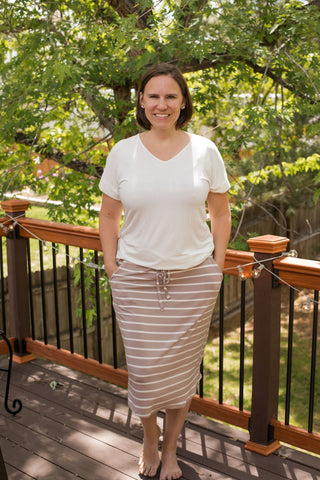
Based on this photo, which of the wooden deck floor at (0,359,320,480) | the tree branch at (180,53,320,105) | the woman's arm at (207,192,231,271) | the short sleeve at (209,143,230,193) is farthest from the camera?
the tree branch at (180,53,320,105)

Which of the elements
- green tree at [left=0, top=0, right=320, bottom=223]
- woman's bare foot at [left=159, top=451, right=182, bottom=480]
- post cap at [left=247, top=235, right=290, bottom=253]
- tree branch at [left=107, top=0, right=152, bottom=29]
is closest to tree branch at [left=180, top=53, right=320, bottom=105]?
green tree at [left=0, top=0, right=320, bottom=223]

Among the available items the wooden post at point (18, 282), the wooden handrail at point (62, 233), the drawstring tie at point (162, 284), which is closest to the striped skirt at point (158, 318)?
the drawstring tie at point (162, 284)

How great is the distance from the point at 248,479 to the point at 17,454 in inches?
40.9

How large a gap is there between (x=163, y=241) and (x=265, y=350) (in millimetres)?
830

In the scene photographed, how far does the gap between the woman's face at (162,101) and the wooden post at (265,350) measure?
692mm

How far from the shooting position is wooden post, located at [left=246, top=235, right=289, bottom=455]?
245cm

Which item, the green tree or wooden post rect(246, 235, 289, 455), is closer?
wooden post rect(246, 235, 289, 455)

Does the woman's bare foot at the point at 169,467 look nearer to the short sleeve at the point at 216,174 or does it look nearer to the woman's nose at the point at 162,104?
the short sleeve at the point at 216,174

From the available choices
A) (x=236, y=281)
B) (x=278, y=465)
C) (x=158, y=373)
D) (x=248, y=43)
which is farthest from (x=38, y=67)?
(x=236, y=281)

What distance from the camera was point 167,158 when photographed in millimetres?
2053

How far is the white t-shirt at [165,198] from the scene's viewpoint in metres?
2.00

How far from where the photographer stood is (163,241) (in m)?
2.04

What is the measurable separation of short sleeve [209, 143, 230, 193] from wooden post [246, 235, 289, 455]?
1.26ft

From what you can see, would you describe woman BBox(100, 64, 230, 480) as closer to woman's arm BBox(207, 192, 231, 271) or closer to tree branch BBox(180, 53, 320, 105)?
woman's arm BBox(207, 192, 231, 271)
